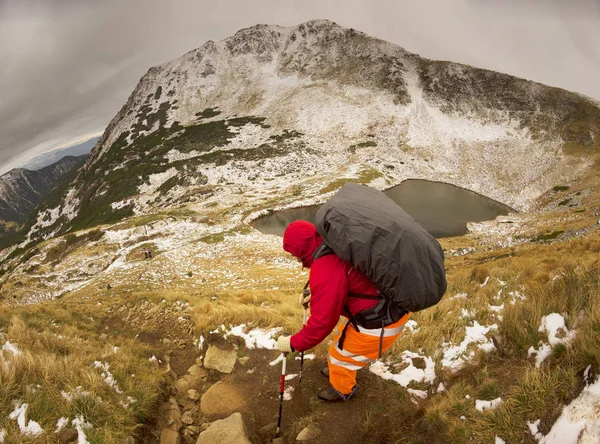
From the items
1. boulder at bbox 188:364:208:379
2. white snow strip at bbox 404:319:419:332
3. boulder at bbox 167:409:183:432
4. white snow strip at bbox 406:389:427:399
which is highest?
boulder at bbox 167:409:183:432

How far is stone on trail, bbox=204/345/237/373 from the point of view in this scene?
22.3 feet

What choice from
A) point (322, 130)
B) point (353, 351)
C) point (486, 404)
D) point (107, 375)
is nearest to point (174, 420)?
point (107, 375)

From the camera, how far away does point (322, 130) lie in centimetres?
8381

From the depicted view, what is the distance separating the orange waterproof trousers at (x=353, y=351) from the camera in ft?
13.5

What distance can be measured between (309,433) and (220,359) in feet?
10.6

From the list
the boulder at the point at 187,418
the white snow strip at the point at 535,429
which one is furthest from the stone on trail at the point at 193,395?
the white snow strip at the point at 535,429

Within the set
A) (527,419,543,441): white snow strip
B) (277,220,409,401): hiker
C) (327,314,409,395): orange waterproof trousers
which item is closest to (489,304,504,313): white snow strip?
(327,314,409,395): orange waterproof trousers

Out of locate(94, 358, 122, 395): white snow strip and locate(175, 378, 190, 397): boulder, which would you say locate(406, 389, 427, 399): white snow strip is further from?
locate(94, 358, 122, 395): white snow strip


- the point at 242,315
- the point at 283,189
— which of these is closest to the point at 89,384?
the point at 242,315

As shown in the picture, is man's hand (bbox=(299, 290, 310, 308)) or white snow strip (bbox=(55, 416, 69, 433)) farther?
man's hand (bbox=(299, 290, 310, 308))

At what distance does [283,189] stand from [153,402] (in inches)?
2077

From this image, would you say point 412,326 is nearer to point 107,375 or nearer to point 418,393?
point 418,393

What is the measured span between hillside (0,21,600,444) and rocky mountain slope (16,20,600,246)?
0.63 meters

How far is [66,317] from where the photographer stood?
9.24 meters
